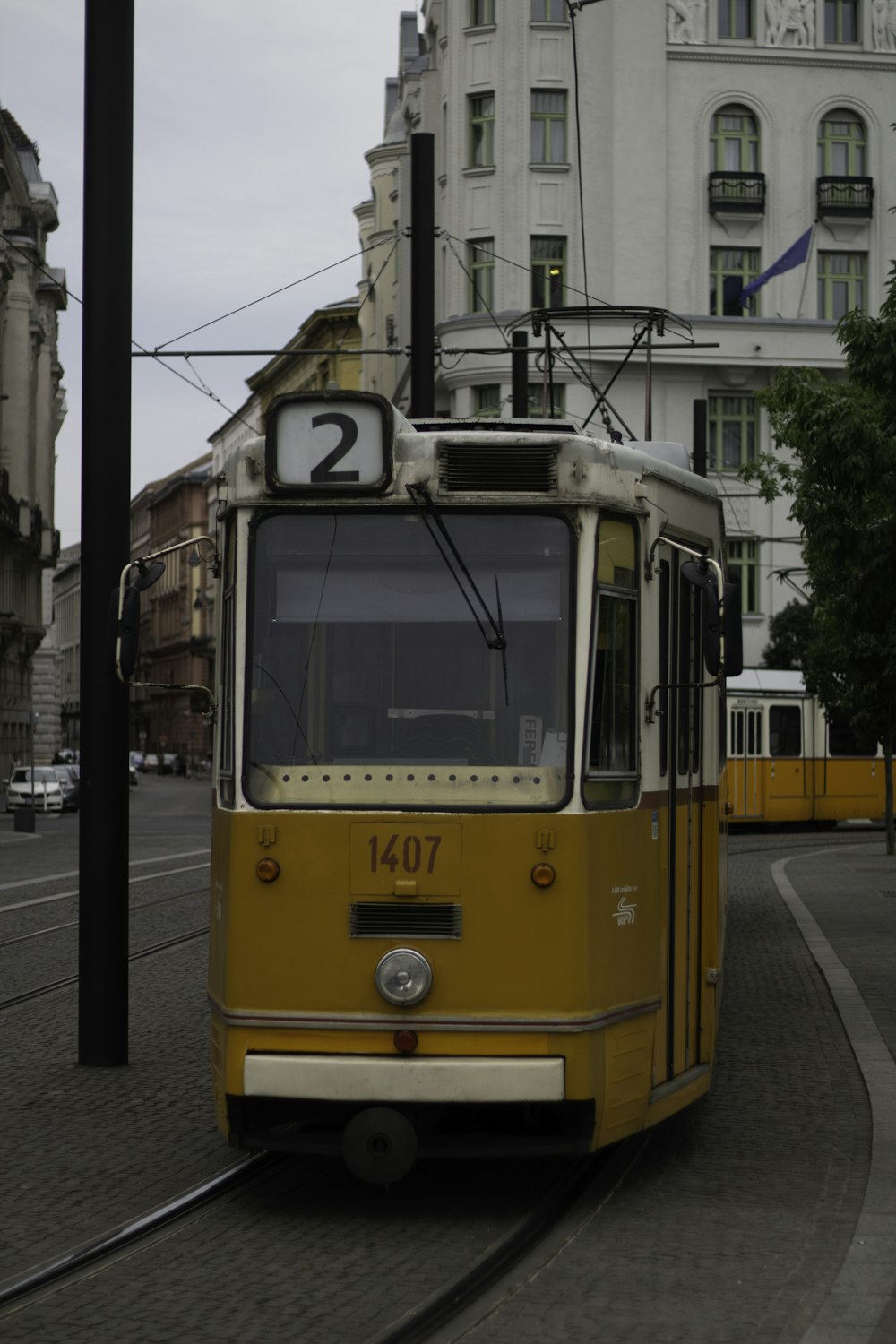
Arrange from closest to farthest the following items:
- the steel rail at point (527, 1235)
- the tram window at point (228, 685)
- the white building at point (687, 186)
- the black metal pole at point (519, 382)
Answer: the steel rail at point (527, 1235)
the tram window at point (228, 685)
the black metal pole at point (519, 382)
the white building at point (687, 186)

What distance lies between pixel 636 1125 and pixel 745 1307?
1.51 meters

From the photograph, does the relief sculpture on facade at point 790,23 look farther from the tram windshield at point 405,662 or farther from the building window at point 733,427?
the tram windshield at point 405,662

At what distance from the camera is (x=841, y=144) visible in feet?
172

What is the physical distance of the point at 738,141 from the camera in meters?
52.1

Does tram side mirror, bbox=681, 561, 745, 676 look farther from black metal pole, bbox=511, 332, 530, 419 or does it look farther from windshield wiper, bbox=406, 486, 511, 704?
black metal pole, bbox=511, 332, 530, 419

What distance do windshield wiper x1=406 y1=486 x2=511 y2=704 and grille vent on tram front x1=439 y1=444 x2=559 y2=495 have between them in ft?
0.28

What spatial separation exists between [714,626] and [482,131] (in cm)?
4570

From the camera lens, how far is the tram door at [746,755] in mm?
38250

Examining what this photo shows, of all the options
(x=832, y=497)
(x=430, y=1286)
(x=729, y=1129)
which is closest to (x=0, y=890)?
(x=832, y=497)

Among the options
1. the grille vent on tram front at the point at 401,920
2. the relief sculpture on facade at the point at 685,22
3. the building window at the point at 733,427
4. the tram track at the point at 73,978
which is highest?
the relief sculpture on facade at the point at 685,22

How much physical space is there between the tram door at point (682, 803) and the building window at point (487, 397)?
136 ft

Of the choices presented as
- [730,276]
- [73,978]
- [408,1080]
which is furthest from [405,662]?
[730,276]

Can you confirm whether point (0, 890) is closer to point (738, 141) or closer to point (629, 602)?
point (629, 602)

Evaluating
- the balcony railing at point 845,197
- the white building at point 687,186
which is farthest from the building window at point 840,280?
the balcony railing at point 845,197
